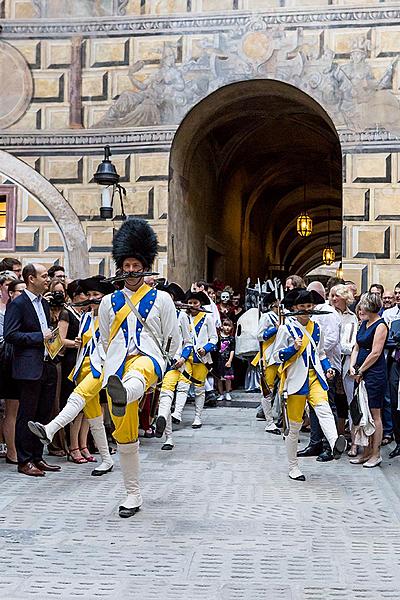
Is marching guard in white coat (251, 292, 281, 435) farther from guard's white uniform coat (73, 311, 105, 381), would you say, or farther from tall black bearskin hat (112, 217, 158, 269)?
tall black bearskin hat (112, 217, 158, 269)

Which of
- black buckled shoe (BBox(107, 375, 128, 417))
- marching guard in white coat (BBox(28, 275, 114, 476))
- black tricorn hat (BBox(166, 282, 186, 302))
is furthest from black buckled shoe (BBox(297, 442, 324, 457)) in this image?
black buckled shoe (BBox(107, 375, 128, 417))

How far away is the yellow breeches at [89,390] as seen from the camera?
24.5 feet

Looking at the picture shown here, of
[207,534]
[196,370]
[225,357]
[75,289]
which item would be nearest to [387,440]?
[196,370]

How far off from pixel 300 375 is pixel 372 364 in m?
1.15

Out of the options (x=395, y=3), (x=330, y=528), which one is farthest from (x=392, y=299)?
(x=330, y=528)

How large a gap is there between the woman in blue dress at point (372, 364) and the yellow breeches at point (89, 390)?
2.54 m

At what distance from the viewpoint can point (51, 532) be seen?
5523 mm

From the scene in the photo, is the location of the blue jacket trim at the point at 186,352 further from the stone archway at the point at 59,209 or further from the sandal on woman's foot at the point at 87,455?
the stone archway at the point at 59,209

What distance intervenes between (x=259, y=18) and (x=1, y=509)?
10.2m

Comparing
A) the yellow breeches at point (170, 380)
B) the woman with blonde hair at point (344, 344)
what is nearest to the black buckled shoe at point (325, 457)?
the woman with blonde hair at point (344, 344)

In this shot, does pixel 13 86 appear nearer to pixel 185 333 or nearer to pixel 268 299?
pixel 185 333

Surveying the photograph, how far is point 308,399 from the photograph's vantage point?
7.73 metres

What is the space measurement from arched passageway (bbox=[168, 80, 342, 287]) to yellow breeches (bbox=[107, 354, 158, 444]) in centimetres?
805

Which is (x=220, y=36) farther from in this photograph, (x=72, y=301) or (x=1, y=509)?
(x=1, y=509)
